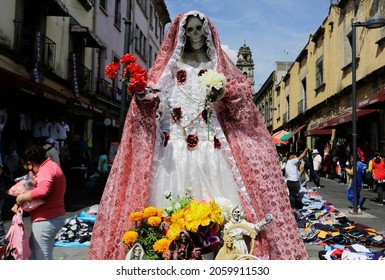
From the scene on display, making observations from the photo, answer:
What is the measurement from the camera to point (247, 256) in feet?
7.34

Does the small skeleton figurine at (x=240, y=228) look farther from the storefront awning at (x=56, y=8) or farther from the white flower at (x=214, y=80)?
the storefront awning at (x=56, y=8)

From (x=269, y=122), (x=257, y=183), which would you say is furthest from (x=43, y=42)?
(x=269, y=122)

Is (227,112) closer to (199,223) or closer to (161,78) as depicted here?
(161,78)

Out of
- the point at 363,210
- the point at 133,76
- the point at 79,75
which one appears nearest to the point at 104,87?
the point at 79,75

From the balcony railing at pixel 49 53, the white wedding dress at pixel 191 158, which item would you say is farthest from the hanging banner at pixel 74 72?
the white wedding dress at pixel 191 158

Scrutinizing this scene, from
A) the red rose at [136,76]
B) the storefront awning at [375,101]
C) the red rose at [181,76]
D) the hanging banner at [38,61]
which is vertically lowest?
the red rose at [136,76]

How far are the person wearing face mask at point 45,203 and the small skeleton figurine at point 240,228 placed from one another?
1861 millimetres

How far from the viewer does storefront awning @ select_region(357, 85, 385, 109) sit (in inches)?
434

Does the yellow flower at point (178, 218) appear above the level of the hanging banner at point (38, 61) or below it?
below

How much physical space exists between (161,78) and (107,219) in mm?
1208

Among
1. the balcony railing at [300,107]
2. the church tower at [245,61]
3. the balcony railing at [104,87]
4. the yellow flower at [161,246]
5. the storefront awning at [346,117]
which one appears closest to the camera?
the yellow flower at [161,246]

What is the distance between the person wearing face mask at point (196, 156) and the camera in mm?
2723

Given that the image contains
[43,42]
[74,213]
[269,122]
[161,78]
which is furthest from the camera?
[269,122]

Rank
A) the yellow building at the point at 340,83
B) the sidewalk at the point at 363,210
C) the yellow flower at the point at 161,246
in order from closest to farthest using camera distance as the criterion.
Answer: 1. the yellow flower at the point at 161,246
2. the sidewalk at the point at 363,210
3. the yellow building at the point at 340,83
